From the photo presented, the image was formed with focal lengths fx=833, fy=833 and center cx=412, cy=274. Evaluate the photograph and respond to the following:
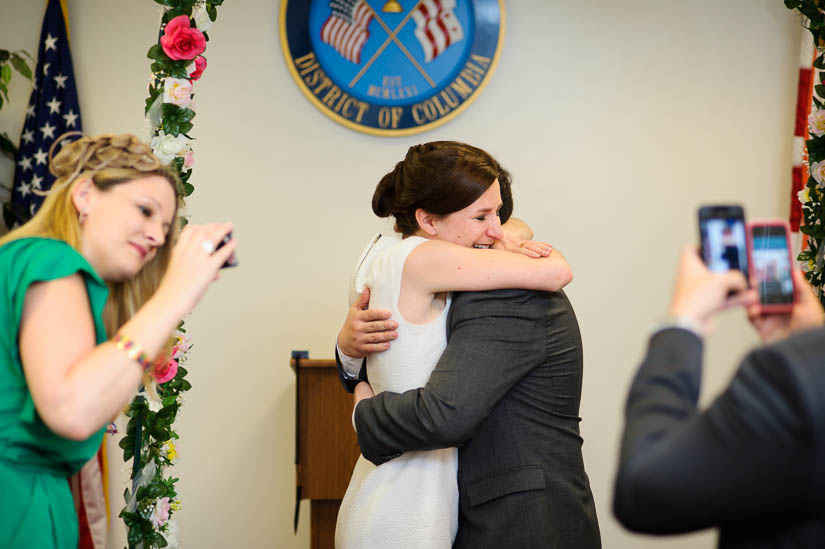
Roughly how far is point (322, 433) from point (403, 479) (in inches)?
53.5

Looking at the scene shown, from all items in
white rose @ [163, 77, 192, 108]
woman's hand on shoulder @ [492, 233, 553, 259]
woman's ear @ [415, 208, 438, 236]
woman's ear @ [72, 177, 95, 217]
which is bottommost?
woman's hand on shoulder @ [492, 233, 553, 259]

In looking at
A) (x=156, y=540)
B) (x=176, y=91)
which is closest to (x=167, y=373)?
(x=156, y=540)

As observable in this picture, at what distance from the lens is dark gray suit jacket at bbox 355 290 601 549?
5.77 feet

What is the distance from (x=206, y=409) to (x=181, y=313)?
2574 millimetres

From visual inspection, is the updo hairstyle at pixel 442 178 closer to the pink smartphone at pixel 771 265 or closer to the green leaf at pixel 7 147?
the pink smartphone at pixel 771 265

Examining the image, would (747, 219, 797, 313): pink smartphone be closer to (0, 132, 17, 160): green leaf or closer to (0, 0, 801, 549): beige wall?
(0, 0, 801, 549): beige wall

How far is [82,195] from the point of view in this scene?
146cm

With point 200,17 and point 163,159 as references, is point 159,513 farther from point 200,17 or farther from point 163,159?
point 200,17

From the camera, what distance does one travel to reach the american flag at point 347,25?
145 inches

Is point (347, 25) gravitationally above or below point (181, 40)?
above

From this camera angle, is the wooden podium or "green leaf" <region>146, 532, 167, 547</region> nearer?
"green leaf" <region>146, 532, 167, 547</region>

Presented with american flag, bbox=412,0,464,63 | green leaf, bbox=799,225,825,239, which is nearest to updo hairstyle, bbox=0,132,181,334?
green leaf, bbox=799,225,825,239

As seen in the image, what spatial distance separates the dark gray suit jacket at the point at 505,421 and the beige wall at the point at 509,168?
1.94 m

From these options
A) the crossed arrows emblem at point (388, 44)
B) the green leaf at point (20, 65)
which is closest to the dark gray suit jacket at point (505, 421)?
the crossed arrows emblem at point (388, 44)
